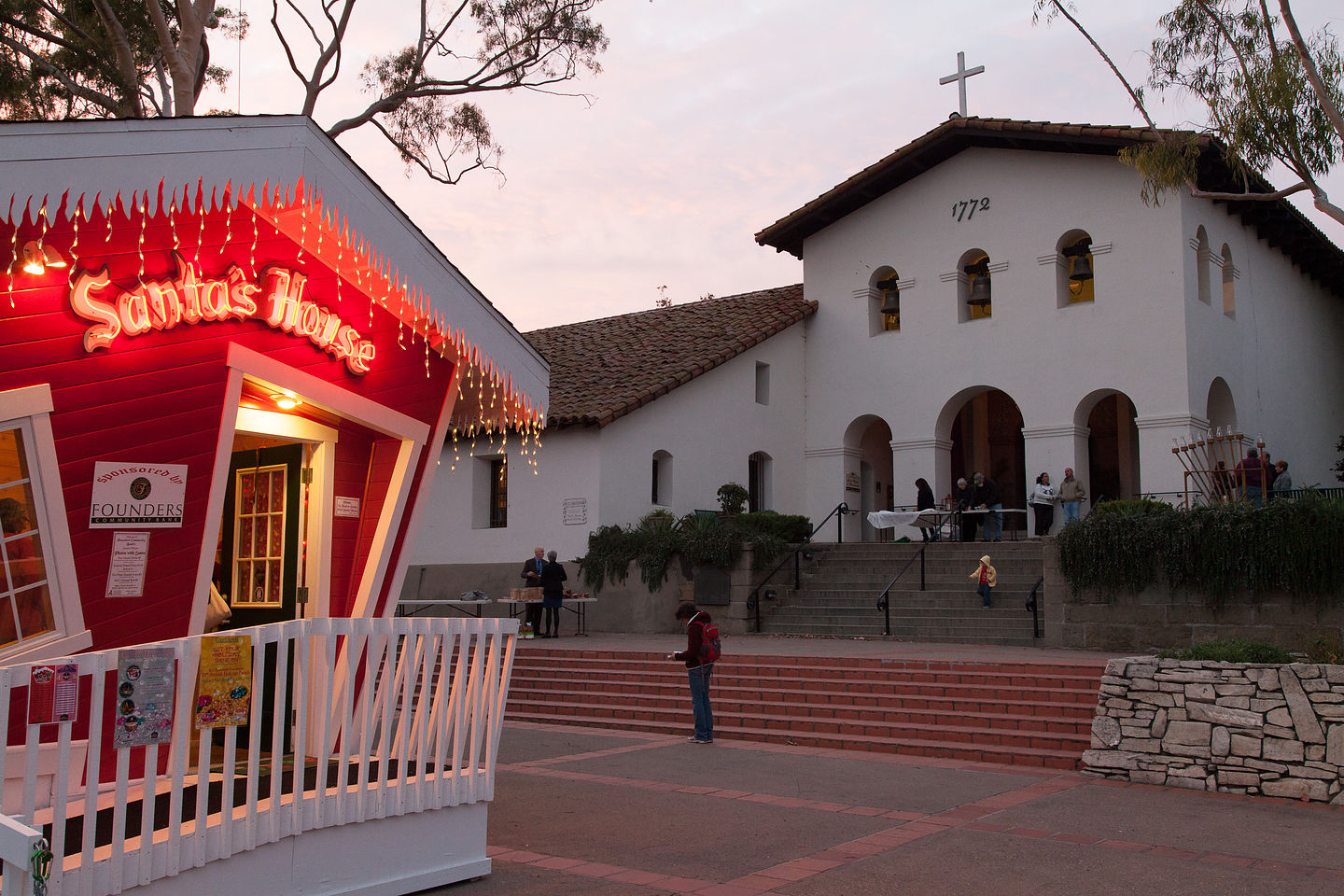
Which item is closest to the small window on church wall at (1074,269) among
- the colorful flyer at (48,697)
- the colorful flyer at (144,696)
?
the colorful flyer at (144,696)

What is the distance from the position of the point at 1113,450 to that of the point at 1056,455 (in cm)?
478

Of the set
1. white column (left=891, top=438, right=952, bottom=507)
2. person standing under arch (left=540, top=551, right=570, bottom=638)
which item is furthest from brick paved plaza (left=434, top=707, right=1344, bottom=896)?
white column (left=891, top=438, right=952, bottom=507)

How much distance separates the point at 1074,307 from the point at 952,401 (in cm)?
319

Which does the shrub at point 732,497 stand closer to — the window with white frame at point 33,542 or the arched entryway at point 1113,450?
the arched entryway at point 1113,450

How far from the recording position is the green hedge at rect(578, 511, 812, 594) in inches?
806

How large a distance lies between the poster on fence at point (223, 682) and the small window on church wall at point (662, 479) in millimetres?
18304

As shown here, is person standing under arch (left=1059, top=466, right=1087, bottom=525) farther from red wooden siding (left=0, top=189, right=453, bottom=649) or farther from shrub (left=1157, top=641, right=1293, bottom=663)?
red wooden siding (left=0, top=189, right=453, bottom=649)

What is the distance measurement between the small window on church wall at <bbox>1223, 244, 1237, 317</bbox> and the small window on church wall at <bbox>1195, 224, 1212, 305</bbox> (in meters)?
0.82

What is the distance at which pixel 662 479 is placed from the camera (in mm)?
23844

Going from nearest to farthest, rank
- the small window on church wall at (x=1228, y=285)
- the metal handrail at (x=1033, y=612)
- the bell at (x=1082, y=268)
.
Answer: the metal handrail at (x=1033, y=612)
the bell at (x=1082, y=268)
the small window on church wall at (x=1228, y=285)

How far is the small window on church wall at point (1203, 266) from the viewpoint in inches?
891

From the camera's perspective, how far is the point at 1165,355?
854 inches

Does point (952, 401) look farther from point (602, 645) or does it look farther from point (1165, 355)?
point (602, 645)

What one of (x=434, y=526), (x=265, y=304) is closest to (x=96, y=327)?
(x=265, y=304)
